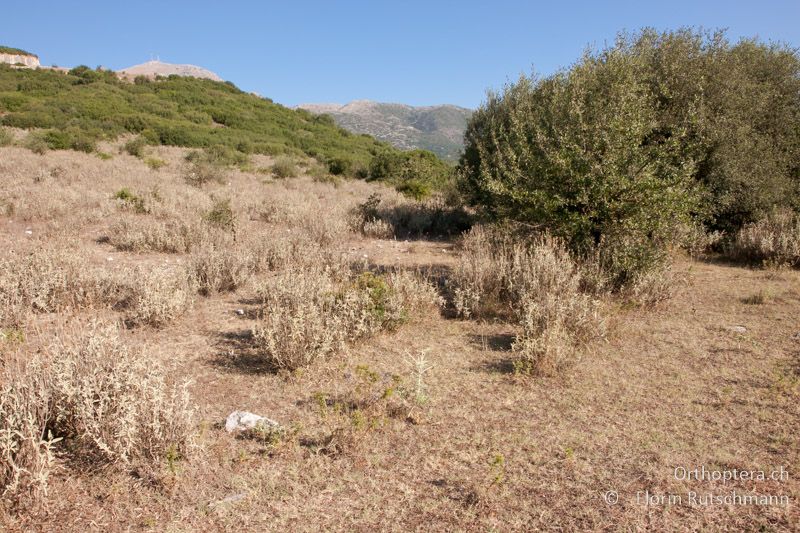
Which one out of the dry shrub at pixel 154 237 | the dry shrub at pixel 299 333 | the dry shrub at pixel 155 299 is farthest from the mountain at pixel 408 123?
the dry shrub at pixel 299 333

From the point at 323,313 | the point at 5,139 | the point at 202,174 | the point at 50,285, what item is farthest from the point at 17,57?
the point at 323,313

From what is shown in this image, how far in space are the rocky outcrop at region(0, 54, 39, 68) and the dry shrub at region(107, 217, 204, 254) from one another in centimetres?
5811

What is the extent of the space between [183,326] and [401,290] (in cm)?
284

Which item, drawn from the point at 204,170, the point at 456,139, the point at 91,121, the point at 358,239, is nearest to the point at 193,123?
the point at 91,121

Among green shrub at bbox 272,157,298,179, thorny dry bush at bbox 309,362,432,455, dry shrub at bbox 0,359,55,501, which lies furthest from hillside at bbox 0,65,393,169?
thorny dry bush at bbox 309,362,432,455

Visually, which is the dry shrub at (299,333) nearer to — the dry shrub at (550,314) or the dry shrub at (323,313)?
the dry shrub at (323,313)

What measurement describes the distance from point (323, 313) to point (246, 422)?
→ 1.84 metres

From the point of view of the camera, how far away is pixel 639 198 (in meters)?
6.67

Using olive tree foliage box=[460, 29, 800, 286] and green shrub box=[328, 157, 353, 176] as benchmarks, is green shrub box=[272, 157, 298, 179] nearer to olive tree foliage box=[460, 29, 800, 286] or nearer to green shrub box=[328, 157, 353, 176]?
green shrub box=[328, 157, 353, 176]

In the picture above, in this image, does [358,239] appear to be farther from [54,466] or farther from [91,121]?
[91,121]

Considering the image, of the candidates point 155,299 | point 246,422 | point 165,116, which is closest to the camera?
point 246,422

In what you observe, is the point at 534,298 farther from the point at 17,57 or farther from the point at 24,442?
the point at 17,57

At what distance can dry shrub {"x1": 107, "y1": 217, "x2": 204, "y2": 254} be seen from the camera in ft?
30.0

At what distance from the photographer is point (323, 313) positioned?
548cm
